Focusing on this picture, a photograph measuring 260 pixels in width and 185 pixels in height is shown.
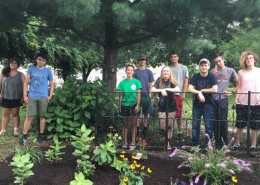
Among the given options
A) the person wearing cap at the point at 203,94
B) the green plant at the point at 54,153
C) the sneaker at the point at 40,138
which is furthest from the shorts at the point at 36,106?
the person wearing cap at the point at 203,94

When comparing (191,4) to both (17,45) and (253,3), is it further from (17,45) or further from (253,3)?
(17,45)

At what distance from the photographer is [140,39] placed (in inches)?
239

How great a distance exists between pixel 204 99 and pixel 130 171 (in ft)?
4.93

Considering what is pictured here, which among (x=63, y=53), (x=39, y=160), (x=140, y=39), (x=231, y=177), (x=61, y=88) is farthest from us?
(x=63, y=53)

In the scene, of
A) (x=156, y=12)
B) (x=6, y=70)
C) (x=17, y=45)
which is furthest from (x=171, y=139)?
(x=17, y=45)

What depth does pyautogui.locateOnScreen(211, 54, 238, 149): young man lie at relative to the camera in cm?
462

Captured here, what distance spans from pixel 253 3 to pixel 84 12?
2.26m

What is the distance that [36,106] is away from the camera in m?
5.09

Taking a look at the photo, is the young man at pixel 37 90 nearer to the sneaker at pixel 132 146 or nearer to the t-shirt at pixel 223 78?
the sneaker at pixel 132 146


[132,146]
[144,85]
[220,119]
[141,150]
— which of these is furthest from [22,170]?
[220,119]

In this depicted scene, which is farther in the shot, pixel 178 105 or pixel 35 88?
pixel 35 88

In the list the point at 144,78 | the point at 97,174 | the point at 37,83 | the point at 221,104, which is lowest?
the point at 97,174

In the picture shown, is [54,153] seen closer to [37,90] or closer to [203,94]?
[37,90]

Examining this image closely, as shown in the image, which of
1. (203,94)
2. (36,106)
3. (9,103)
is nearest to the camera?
(203,94)
